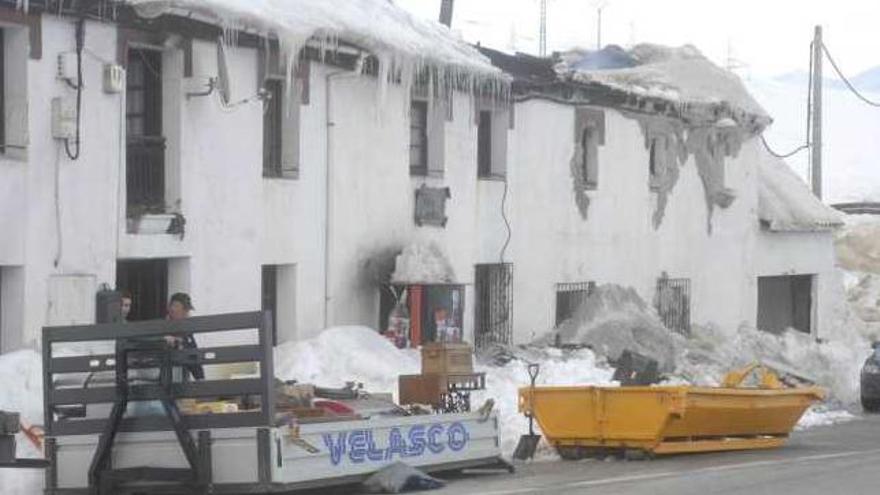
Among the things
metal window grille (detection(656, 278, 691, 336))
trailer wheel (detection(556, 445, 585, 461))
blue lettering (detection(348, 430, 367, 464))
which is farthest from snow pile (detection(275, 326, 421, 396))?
metal window grille (detection(656, 278, 691, 336))

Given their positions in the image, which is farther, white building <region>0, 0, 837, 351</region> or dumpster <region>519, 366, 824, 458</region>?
white building <region>0, 0, 837, 351</region>

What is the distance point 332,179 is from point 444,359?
663cm

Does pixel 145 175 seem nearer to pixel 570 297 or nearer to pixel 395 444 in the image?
pixel 395 444

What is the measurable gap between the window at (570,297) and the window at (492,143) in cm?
274

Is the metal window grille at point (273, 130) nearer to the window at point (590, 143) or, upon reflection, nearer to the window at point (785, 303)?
the window at point (590, 143)

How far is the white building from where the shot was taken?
1906cm

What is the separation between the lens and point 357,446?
14.2 meters

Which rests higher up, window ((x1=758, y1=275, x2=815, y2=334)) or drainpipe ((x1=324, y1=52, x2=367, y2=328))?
drainpipe ((x1=324, y1=52, x2=367, y2=328))

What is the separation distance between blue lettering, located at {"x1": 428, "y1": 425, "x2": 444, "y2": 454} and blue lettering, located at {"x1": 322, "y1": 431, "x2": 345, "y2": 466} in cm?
128

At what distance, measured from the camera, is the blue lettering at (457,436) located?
15391mm

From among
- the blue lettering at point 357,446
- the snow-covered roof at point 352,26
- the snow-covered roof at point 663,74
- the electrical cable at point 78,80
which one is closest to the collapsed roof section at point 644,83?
the snow-covered roof at point 663,74

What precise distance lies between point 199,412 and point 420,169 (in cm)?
1307

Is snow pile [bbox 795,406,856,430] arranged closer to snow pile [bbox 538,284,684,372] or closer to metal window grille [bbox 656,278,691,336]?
snow pile [bbox 538,284,684,372]

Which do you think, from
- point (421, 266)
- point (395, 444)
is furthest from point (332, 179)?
point (395, 444)
